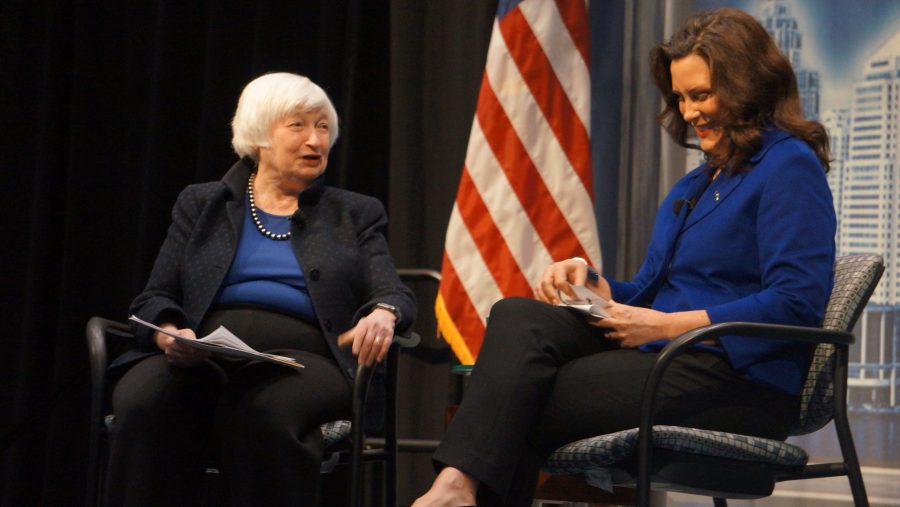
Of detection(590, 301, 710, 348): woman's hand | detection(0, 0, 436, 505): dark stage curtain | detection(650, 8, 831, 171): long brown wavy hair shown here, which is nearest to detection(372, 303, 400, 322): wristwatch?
detection(590, 301, 710, 348): woman's hand

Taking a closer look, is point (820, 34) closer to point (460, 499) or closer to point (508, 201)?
point (508, 201)

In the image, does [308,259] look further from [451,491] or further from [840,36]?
[840,36]

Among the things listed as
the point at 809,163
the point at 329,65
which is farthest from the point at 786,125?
the point at 329,65

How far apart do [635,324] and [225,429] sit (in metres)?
0.84

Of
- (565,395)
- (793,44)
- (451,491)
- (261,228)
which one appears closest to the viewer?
(451,491)

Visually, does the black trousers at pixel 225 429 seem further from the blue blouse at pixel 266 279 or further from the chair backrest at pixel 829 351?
the chair backrest at pixel 829 351

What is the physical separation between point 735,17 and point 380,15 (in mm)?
1706

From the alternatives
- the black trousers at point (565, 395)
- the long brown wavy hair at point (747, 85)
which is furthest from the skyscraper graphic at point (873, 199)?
the black trousers at point (565, 395)

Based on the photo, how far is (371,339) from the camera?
2.14 m

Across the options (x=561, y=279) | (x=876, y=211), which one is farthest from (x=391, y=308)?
(x=876, y=211)

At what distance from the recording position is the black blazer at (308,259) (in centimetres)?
232

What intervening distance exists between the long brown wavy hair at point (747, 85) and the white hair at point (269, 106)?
3.02 ft

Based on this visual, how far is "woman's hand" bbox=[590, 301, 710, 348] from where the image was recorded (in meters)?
1.88

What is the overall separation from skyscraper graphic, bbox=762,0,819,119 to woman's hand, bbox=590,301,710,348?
4.61ft
